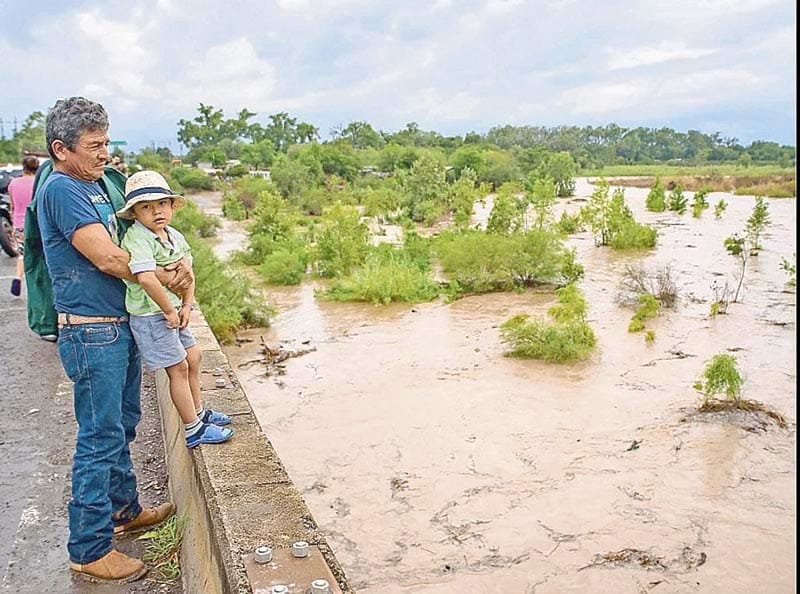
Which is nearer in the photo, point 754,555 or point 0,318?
point 754,555

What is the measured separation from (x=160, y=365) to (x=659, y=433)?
6.60 m

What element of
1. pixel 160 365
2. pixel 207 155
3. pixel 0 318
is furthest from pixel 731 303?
pixel 207 155

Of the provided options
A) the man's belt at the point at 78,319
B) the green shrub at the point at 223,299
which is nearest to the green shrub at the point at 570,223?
the green shrub at the point at 223,299

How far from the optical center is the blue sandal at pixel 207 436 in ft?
11.3

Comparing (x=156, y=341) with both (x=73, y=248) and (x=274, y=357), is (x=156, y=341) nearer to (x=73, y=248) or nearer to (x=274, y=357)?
(x=73, y=248)

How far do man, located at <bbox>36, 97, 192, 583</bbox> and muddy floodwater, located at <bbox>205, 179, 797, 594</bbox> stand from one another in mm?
2948

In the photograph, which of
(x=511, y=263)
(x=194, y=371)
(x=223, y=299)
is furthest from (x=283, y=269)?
(x=194, y=371)

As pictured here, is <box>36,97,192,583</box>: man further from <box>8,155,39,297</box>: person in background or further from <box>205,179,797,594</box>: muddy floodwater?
<box>8,155,39,297</box>: person in background

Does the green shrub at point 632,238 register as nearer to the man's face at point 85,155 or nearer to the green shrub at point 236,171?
the man's face at point 85,155

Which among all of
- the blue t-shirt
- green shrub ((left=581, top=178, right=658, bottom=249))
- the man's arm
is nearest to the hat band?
the blue t-shirt

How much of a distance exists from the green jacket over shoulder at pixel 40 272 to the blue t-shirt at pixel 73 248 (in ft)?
0.38

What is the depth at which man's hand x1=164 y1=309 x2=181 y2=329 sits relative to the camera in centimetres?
310

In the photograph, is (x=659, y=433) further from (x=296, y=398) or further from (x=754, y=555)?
(x=296, y=398)

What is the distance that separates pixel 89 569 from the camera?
10.7ft
